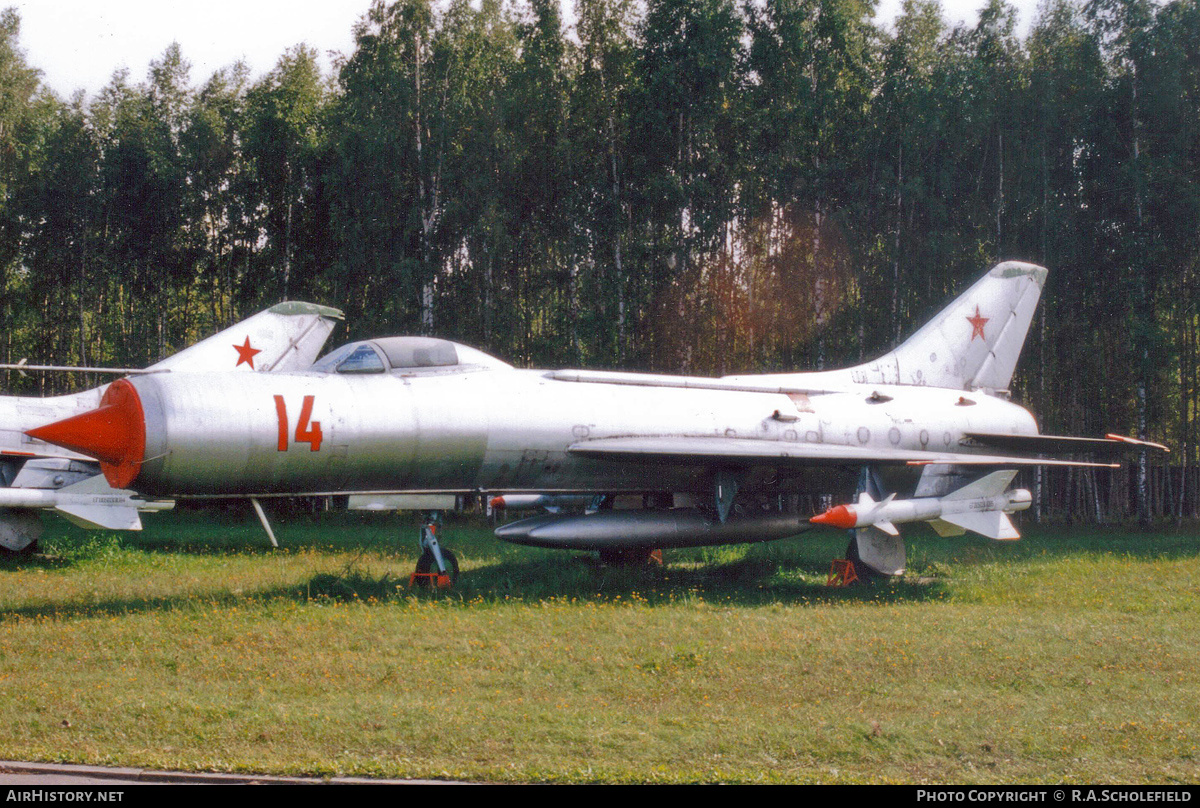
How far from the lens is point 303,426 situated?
11.0 meters

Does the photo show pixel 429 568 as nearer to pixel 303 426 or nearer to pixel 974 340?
pixel 303 426

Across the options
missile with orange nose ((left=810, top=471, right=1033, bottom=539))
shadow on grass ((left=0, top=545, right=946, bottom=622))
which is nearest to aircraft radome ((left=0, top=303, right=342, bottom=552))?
shadow on grass ((left=0, top=545, right=946, bottom=622))

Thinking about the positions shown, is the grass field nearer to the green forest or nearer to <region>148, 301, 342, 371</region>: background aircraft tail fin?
<region>148, 301, 342, 371</region>: background aircraft tail fin

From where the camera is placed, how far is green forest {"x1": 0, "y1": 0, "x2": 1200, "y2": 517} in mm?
26234

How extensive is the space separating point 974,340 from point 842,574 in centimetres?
612

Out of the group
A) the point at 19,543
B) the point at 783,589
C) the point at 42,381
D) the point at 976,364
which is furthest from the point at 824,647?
the point at 42,381

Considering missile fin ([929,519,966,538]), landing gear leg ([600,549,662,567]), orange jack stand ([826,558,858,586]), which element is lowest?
orange jack stand ([826,558,858,586])

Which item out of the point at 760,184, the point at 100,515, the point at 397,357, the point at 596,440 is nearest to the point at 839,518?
the point at 596,440

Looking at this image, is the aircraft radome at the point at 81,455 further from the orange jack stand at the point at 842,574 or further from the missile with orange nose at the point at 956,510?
the orange jack stand at the point at 842,574

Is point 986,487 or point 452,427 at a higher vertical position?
point 452,427

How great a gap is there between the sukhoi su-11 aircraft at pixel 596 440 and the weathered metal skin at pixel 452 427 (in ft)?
0.08

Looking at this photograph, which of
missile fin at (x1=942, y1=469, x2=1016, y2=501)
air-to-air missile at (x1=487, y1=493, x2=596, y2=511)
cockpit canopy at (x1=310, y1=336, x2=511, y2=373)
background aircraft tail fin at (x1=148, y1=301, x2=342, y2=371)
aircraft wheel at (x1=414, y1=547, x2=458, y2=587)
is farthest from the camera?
background aircraft tail fin at (x1=148, y1=301, x2=342, y2=371)

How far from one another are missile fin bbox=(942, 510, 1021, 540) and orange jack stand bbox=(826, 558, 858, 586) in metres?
1.56

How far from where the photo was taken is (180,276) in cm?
3259
